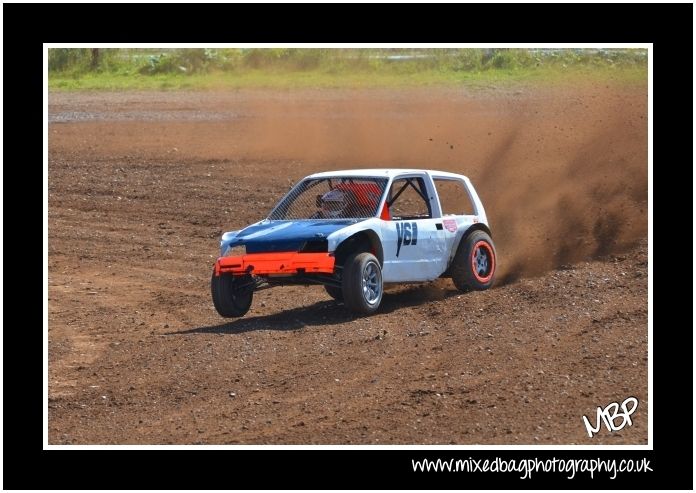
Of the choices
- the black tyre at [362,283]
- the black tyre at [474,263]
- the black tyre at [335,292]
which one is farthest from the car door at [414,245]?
the black tyre at [335,292]

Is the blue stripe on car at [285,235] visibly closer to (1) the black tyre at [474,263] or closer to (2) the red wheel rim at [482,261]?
(1) the black tyre at [474,263]

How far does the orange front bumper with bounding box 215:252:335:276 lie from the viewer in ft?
42.1

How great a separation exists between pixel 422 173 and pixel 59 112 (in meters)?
16.3

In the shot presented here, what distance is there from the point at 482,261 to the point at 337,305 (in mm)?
1734

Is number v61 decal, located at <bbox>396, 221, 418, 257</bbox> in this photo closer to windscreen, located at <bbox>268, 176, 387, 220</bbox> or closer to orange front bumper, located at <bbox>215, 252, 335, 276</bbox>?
windscreen, located at <bbox>268, 176, 387, 220</bbox>

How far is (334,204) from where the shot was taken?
1405 cm

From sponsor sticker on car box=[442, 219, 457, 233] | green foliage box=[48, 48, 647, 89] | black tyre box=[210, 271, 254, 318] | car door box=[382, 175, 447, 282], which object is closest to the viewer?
black tyre box=[210, 271, 254, 318]

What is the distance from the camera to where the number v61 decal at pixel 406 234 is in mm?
13828

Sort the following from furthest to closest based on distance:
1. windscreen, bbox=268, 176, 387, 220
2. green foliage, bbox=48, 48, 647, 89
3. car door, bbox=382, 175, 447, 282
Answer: green foliage, bbox=48, 48, 647, 89 → windscreen, bbox=268, 176, 387, 220 → car door, bbox=382, 175, 447, 282

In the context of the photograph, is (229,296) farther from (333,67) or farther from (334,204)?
(333,67)

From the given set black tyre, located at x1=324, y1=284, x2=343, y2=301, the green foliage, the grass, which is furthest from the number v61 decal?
the green foliage

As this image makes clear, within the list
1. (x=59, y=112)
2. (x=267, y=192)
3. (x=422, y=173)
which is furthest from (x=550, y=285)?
(x=59, y=112)

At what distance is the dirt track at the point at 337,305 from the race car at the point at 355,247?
1.13 feet

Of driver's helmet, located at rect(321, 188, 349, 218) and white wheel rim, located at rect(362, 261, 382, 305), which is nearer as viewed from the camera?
white wheel rim, located at rect(362, 261, 382, 305)
